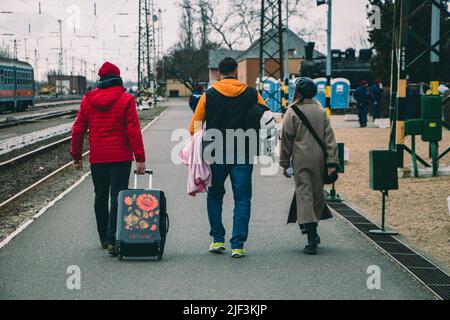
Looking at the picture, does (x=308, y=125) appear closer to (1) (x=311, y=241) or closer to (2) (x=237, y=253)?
(1) (x=311, y=241)

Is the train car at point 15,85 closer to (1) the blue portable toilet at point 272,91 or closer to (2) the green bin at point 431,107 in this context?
(1) the blue portable toilet at point 272,91

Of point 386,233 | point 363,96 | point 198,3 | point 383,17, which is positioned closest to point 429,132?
point 386,233

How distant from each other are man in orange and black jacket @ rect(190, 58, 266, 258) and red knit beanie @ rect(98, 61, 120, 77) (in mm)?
844

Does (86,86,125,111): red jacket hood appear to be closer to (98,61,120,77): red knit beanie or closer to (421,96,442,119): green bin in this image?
(98,61,120,77): red knit beanie

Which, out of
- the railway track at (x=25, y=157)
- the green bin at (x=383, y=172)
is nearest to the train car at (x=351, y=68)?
the railway track at (x=25, y=157)

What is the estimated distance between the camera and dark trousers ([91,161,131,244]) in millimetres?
7457

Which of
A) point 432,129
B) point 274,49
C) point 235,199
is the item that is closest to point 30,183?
point 432,129

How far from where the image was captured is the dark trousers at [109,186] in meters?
7.46

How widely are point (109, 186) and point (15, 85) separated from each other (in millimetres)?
41909

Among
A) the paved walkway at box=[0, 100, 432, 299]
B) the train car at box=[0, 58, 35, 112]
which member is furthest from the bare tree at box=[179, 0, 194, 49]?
the paved walkway at box=[0, 100, 432, 299]

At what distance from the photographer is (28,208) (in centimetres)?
1123

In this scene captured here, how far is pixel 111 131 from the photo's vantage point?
24.1 feet
